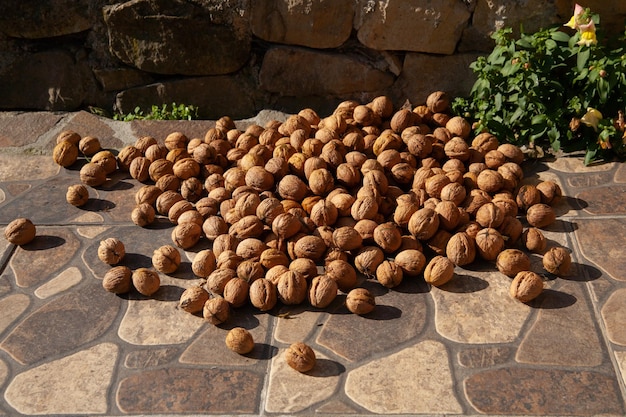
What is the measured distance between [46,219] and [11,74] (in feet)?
5.21

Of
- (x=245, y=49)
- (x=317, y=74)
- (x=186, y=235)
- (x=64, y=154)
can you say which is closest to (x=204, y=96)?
(x=245, y=49)

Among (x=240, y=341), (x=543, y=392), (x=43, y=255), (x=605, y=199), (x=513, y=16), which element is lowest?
(x=43, y=255)

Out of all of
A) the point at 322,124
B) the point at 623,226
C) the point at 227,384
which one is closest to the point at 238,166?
the point at 322,124

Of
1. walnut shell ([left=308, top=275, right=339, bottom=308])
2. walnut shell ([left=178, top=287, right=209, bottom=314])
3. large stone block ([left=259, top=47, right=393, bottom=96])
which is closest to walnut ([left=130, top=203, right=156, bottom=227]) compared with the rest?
walnut shell ([left=178, top=287, right=209, bottom=314])

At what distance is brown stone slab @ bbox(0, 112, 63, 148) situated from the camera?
15.5ft

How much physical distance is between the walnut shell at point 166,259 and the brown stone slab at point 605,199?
6.70 ft

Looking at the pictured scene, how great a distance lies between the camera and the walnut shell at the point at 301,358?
9.12 feet

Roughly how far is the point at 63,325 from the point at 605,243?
247 centimetres

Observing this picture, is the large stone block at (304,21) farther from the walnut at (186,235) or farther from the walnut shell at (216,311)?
the walnut shell at (216,311)

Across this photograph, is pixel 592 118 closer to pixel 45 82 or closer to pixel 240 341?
pixel 240 341

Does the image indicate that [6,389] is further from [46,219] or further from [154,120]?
[154,120]

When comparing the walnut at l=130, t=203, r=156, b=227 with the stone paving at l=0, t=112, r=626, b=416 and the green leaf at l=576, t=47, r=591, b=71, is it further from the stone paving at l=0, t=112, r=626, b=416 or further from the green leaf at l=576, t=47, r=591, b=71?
the green leaf at l=576, t=47, r=591, b=71

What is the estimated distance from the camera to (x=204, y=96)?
4.95m

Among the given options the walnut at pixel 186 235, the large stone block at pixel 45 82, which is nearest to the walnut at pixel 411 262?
the walnut at pixel 186 235
